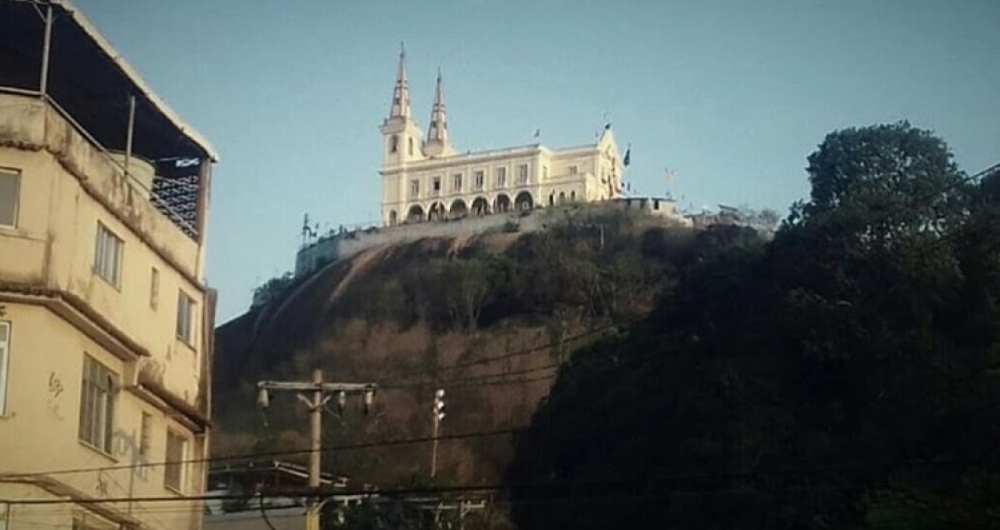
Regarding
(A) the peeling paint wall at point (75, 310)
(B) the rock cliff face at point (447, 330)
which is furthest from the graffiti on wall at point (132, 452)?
(B) the rock cliff face at point (447, 330)

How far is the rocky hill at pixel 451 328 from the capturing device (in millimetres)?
70875

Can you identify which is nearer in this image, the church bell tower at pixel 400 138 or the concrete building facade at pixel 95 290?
the concrete building facade at pixel 95 290

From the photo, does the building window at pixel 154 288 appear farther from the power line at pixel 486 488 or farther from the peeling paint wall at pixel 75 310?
the power line at pixel 486 488

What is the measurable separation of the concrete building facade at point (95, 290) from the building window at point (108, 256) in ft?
0.11

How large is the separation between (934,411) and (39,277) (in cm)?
1928

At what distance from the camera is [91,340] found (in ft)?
80.8

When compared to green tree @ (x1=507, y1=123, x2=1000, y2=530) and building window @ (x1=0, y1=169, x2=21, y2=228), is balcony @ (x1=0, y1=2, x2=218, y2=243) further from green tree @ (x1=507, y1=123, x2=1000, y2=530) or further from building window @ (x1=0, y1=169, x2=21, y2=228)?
green tree @ (x1=507, y1=123, x2=1000, y2=530)

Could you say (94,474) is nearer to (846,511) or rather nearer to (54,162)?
(54,162)

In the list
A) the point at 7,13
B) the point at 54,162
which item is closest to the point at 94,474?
the point at 54,162

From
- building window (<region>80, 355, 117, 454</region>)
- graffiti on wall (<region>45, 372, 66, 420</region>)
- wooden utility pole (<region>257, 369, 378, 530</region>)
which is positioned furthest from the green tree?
graffiti on wall (<region>45, 372, 66, 420</region>)

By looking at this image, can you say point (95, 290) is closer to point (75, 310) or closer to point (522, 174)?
point (75, 310)

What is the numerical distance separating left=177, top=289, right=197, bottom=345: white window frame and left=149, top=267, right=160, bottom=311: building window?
107cm

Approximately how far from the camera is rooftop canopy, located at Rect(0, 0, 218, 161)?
2530cm

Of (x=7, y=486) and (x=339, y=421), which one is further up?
(x=339, y=421)
